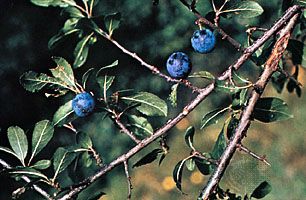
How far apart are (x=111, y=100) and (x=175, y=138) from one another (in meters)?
2.84

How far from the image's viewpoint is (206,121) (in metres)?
1.24

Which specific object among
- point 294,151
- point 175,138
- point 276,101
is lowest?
point 294,151

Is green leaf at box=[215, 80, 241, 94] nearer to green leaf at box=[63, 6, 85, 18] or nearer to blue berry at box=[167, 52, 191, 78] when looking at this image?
blue berry at box=[167, 52, 191, 78]

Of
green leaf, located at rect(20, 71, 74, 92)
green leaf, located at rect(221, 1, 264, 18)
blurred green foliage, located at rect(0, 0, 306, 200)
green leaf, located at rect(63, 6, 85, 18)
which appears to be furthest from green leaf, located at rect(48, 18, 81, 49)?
blurred green foliage, located at rect(0, 0, 306, 200)

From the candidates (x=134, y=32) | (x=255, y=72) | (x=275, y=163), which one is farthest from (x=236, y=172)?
(x=134, y=32)

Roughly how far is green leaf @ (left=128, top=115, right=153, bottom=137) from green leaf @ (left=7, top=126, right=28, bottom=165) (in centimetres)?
24

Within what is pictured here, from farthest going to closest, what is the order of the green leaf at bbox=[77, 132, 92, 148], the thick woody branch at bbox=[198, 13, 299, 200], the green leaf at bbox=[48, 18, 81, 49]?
the green leaf at bbox=[77, 132, 92, 148]
the green leaf at bbox=[48, 18, 81, 49]
the thick woody branch at bbox=[198, 13, 299, 200]

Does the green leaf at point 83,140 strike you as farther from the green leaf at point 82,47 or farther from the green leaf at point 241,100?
the green leaf at point 241,100

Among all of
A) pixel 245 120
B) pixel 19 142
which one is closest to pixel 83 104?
pixel 19 142

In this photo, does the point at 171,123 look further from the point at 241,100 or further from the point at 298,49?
the point at 298,49

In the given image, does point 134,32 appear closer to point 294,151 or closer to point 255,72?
point 255,72

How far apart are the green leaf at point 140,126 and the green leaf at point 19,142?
0.24 meters

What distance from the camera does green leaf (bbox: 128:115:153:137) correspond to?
1.28 m

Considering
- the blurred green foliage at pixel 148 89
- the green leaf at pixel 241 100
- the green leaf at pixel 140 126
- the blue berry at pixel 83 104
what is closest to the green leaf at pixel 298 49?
the green leaf at pixel 241 100
